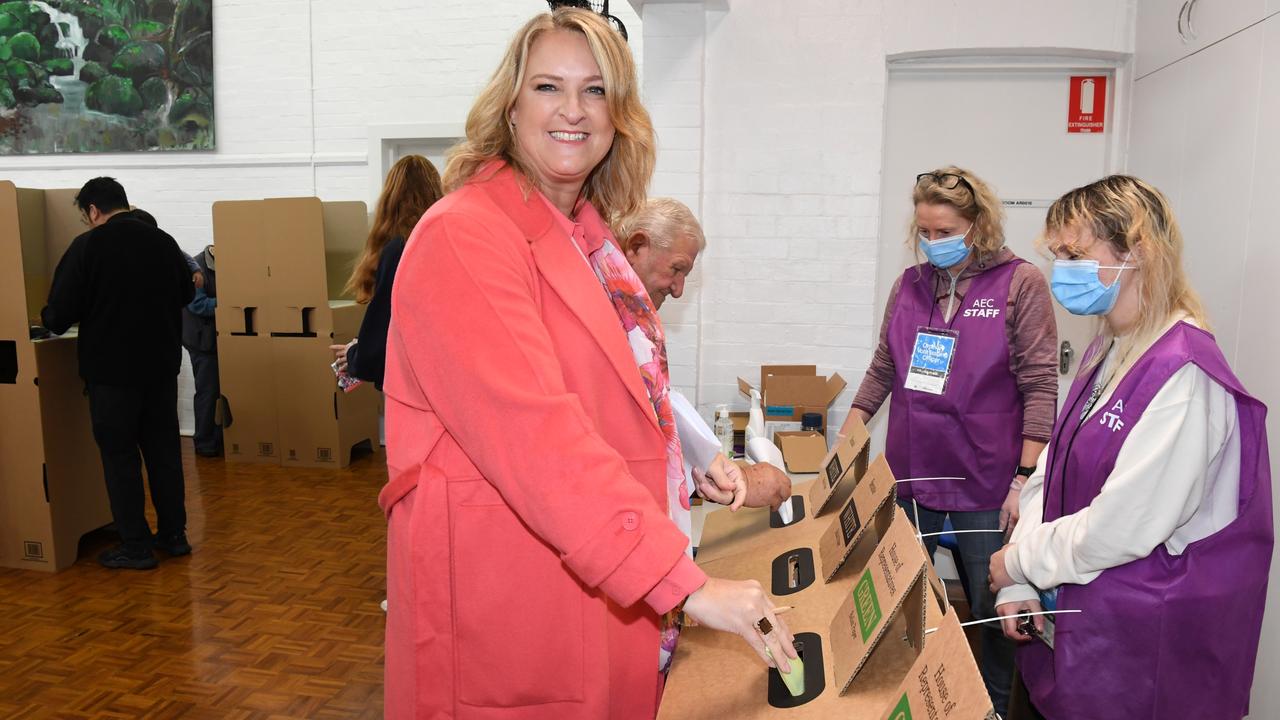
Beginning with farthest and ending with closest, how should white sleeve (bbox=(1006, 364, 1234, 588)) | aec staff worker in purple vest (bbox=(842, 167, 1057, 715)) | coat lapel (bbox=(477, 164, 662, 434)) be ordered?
aec staff worker in purple vest (bbox=(842, 167, 1057, 715)) < white sleeve (bbox=(1006, 364, 1234, 588)) < coat lapel (bbox=(477, 164, 662, 434))

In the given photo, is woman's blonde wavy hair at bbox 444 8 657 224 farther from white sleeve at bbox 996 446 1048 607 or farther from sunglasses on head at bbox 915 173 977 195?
sunglasses on head at bbox 915 173 977 195

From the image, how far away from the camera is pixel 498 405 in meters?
0.96

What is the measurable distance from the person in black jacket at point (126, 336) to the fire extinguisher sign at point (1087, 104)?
156 inches

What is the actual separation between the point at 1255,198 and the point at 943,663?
8.19 feet

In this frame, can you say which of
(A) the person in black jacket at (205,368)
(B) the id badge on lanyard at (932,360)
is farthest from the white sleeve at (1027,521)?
(A) the person in black jacket at (205,368)

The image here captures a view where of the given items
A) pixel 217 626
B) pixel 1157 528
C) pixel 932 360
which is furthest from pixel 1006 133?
pixel 217 626

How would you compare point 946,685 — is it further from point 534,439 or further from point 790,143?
point 790,143

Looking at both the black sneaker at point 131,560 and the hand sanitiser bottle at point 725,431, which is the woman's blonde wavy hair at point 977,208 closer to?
the hand sanitiser bottle at point 725,431

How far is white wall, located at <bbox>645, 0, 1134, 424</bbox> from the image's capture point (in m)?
3.72

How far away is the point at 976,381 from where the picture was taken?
2406 millimetres

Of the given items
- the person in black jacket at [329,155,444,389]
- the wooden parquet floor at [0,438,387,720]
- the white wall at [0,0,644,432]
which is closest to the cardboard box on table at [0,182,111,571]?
the wooden parquet floor at [0,438,387,720]

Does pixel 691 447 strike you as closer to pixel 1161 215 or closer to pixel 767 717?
pixel 767 717

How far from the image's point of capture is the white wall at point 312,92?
585cm

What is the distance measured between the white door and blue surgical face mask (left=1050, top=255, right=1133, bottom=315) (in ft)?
7.29
